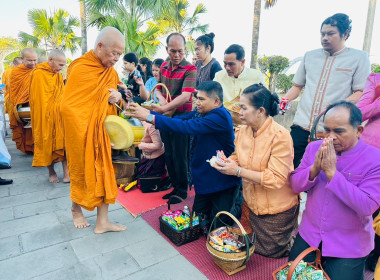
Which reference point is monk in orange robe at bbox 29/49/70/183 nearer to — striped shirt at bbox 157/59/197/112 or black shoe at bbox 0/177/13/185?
black shoe at bbox 0/177/13/185

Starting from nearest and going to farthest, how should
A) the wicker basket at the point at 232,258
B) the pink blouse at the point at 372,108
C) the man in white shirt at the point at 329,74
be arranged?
the wicker basket at the point at 232,258, the pink blouse at the point at 372,108, the man in white shirt at the point at 329,74

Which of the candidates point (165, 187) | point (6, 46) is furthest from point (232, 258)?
point (6, 46)

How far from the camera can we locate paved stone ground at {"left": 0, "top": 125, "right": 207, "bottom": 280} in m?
2.24

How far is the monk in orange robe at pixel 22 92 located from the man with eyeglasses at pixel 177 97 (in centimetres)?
314

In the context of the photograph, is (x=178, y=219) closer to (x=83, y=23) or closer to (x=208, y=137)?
(x=208, y=137)

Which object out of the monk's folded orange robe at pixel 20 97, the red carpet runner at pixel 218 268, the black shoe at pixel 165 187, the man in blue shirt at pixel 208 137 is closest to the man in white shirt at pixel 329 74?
the man in blue shirt at pixel 208 137

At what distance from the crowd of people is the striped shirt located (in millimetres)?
14

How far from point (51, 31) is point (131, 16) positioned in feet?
30.2

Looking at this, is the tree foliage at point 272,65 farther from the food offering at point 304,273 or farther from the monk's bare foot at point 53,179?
the food offering at point 304,273

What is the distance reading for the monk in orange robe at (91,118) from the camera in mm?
2439

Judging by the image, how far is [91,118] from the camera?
252 centimetres

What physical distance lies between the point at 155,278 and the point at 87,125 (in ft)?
4.94

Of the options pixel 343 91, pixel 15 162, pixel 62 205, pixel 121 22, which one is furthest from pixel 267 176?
pixel 121 22

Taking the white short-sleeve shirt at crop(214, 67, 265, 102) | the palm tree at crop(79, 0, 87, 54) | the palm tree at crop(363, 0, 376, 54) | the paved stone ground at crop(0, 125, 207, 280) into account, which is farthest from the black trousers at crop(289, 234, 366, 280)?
the palm tree at crop(79, 0, 87, 54)
